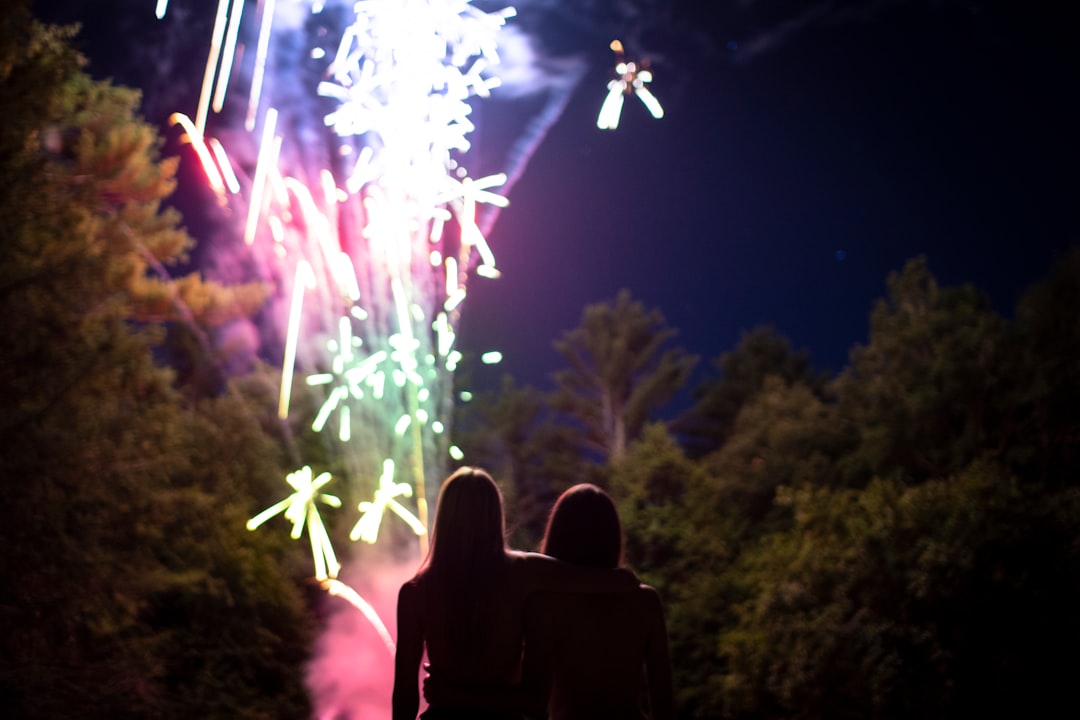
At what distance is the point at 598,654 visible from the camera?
2.61 meters

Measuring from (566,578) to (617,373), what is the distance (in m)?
32.3

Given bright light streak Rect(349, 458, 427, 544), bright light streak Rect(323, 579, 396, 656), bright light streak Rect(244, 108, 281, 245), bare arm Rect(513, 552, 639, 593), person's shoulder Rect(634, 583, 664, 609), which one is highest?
bright light streak Rect(244, 108, 281, 245)

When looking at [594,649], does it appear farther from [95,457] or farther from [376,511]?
[376,511]

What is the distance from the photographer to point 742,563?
65.7 feet

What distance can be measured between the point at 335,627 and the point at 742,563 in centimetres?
888

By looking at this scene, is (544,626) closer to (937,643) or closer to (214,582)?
(937,643)

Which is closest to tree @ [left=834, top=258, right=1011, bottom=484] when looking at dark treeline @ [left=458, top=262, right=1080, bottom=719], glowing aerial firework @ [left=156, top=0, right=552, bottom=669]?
dark treeline @ [left=458, top=262, right=1080, bottom=719]

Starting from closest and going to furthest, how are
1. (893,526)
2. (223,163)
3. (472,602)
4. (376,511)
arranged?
(472,602) < (223,163) < (893,526) < (376,511)

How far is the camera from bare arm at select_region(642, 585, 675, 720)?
2.66 m

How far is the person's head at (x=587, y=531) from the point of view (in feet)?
8.96

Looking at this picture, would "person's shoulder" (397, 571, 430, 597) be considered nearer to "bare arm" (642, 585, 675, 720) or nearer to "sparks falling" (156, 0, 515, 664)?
"bare arm" (642, 585, 675, 720)

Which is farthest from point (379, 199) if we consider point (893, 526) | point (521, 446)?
point (521, 446)

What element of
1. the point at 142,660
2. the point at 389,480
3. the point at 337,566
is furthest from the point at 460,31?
the point at 337,566

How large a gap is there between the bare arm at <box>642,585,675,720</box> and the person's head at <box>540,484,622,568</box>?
15 cm
